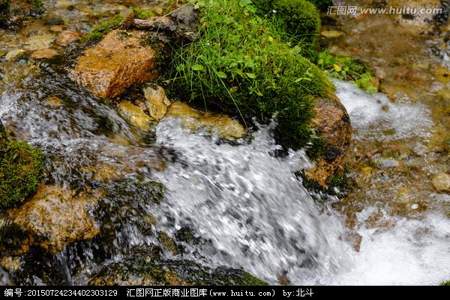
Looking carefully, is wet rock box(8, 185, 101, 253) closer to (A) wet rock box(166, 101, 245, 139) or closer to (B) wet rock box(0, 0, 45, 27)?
(A) wet rock box(166, 101, 245, 139)

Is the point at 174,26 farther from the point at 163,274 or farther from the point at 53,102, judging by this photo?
the point at 163,274

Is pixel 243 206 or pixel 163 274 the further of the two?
pixel 243 206

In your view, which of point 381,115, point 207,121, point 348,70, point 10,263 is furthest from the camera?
point 348,70

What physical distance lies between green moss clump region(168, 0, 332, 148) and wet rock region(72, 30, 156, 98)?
0.29 meters

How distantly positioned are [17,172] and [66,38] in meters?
2.43

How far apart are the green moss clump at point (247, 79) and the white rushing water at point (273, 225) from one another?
0.73 feet

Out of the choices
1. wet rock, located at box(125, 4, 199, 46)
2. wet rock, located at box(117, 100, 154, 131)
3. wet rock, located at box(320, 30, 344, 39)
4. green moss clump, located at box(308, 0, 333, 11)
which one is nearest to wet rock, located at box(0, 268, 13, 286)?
wet rock, located at box(117, 100, 154, 131)

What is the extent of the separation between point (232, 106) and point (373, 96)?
2044mm

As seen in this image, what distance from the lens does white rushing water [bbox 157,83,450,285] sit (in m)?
3.54

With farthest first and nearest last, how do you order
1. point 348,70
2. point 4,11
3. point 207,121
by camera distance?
point 348,70
point 4,11
point 207,121

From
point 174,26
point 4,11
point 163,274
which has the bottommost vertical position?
point 163,274

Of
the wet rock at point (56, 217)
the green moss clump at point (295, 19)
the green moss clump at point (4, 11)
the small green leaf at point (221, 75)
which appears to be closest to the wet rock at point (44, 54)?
the green moss clump at point (4, 11)

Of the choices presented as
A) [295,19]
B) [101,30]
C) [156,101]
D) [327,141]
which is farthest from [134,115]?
[295,19]

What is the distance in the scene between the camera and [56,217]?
303 cm
